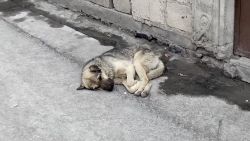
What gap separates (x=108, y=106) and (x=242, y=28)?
7.53 feet

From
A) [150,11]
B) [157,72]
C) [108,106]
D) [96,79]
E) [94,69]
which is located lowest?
[108,106]

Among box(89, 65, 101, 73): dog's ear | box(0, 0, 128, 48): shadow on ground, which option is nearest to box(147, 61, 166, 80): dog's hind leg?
box(89, 65, 101, 73): dog's ear

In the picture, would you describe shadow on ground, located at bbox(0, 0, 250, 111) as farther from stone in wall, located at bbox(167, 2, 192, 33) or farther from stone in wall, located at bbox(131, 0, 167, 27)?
stone in wall, located at bbox(131, 0, 167, 27)

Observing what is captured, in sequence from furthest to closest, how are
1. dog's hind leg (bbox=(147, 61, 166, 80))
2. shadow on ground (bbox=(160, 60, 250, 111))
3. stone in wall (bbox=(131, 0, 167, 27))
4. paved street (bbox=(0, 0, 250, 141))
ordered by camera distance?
stone in wall (bbox=(131, 0, 167, 27))
dog's hind leg (bbox=(147, 61, 166, 80))
shadow on ground (bbox=(160, 60, 250, 111))
paved street (bbox=(0, 0, 250, 141))

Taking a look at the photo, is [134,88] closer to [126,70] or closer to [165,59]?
[126,70]

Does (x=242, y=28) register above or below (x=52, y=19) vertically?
above

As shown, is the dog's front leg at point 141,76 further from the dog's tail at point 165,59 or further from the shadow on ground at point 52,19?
the shadow on ground at point 52,19

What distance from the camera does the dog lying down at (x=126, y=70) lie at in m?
6.89

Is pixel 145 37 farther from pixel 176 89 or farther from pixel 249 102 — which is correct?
pixel 249 102

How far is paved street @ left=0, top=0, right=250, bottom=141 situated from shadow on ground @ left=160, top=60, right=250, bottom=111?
0.04 ft

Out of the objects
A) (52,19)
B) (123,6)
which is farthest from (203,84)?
(52,19)

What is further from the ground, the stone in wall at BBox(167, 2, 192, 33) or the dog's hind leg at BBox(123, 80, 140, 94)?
the stone in wall at BBox(167, 2, 192, 33)

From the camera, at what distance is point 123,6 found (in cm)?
888

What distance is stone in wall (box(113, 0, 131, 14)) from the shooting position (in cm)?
873
